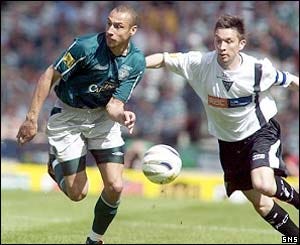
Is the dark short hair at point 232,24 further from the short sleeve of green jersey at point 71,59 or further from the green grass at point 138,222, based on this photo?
the green grass at point 138,222

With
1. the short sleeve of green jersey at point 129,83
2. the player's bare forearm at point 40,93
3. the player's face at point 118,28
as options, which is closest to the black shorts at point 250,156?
the short sleeve of green jersey at point 129,83

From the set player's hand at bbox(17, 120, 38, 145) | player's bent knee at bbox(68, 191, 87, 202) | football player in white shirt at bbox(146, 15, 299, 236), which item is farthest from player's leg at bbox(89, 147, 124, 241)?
football player in white shirt at bbox(146, 15, 299, 236)

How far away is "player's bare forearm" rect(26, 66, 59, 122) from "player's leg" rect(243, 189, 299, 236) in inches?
85.9

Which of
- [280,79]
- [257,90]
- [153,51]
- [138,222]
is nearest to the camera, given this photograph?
[257,90]

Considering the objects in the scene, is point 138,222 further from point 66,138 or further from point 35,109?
point 35,109

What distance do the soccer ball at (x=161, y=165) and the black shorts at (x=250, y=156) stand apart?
23.3 inches

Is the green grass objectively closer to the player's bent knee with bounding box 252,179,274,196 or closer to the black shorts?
the black shorts

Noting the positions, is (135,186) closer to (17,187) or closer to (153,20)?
(17,187)

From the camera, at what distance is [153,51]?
64.1ft

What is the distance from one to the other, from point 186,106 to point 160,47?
71.2 inches

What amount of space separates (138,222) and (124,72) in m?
4.72

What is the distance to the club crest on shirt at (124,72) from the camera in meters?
7.36

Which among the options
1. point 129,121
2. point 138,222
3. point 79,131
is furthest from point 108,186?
point 138,222

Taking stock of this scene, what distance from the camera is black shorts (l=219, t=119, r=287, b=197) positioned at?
24.6 feet
